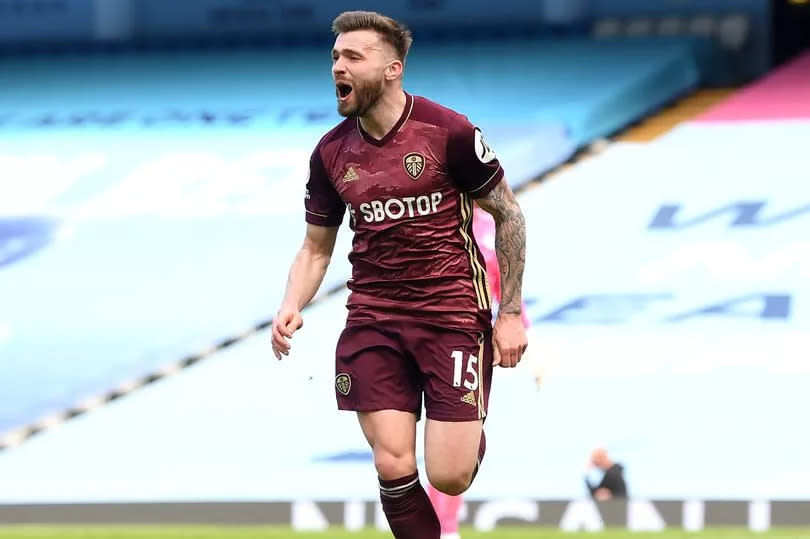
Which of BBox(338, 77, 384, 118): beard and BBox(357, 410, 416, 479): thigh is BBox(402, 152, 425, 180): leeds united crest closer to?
BBox(338, 77, 384, 118): beard

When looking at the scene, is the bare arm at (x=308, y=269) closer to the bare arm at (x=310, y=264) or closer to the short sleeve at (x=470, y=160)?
the bare arm at (x=310, y=264)

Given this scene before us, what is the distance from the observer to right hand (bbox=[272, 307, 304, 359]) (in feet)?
20.2

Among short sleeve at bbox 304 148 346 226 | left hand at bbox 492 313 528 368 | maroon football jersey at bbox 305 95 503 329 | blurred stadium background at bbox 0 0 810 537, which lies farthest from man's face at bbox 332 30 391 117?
blurred stadium background at bbox 0 0 810 537

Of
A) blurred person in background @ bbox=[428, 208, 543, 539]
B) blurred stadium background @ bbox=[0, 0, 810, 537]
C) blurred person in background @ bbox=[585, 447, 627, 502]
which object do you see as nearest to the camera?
blurred person in background @ bbox=[428, 208, 543, 539]

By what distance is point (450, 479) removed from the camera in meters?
6.20

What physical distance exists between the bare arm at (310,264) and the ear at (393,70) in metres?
0.68

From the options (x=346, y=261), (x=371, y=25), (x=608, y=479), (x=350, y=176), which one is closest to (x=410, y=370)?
(x=350, y=176)

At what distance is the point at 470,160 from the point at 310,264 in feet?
2.65

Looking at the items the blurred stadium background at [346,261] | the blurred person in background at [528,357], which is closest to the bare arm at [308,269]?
the blurred person in background at [528,357]

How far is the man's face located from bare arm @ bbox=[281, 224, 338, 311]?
1.95 feet

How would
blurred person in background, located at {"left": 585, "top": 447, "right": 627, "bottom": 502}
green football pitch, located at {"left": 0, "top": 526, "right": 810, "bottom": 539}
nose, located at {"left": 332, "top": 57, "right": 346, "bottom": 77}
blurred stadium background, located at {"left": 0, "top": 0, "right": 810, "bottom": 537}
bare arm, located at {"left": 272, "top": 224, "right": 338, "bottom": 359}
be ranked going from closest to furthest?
nose, located at {"left": 332, "top": 57, "right": 346, "bottom": 77} → bare arm, located at {"left": 272, "top": 224, "right": 338, "bottom": 359} → green football pitch, located at {"left": 0, "top": 526, "right": 810, "bottom": 539} → blurred person in background, located at {"left": 585, "top": 447, "right": 627, "bottom": 502} → blurred stadium background, located at {"left": 0, "top": 0, "right": 810, "bottom": 537}

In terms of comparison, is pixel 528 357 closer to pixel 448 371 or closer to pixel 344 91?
pixel 448 371

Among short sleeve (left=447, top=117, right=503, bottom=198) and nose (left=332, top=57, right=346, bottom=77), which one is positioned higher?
nose (left=332, top=57, right=346, bottom=77)

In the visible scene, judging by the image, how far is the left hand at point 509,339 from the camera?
619 centimetres
